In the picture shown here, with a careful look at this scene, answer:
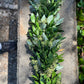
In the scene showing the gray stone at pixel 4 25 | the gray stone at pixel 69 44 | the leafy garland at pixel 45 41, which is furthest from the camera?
the gray stone at pixel 4 25

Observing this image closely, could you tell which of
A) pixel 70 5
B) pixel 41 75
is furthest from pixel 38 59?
pixel 70 5

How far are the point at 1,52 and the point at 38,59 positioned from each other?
1099 mm

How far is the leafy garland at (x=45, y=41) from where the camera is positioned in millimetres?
1556

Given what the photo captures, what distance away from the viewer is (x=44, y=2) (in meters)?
1.62

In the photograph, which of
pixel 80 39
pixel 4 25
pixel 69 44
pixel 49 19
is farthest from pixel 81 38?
pixel 4 25

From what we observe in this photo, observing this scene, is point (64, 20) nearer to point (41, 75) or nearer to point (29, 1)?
point (29, 1)

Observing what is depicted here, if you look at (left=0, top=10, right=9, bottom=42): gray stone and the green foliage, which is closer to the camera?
the green foliage

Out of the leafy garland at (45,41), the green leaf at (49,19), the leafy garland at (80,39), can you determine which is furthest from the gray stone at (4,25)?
the leafy garland at (80,39)

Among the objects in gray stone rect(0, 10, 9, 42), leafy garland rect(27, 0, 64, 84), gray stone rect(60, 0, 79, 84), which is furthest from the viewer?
gray stone rect(0, 10, 9, 42)

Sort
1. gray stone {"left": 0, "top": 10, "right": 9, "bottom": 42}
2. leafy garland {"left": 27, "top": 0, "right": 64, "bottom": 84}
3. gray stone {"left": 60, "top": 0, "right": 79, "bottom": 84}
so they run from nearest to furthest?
leafy garland {"left": 27, "top": 0, "right": 64, "bottom": 84} → gray stone {"left": 60, "top": 0, "right": 79, "bottom": 84} → gray stone {"left": 0, "top": 10, "right": 9, "bottom": 42}

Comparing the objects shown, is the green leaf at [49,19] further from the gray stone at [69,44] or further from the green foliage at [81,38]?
the green foliage at [81,38]

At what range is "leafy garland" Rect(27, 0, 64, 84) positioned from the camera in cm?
156

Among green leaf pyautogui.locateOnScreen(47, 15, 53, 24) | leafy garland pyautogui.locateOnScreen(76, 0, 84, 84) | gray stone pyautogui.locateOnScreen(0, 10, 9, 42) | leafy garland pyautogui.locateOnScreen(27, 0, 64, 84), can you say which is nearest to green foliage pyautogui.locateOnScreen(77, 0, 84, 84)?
leafy garland pyautogui.locateOnScreen(76, 0, 84, 84)

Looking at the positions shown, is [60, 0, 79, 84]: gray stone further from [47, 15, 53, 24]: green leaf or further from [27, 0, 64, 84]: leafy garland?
[47, 15, 53, 24]: green leaf
